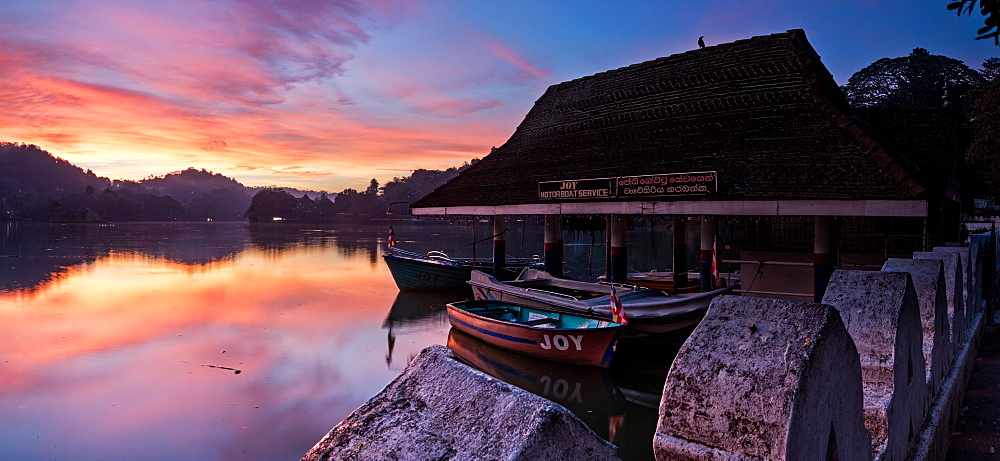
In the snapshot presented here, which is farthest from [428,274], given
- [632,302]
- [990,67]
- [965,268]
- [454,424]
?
[990,67]

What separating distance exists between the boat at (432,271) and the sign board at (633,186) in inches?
Answer: 434

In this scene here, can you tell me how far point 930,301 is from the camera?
5219 millimetres

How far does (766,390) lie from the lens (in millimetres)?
2221

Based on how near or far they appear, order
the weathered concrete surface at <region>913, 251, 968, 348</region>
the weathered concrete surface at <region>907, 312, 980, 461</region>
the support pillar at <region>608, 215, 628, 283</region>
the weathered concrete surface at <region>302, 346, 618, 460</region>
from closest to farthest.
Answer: the weathered concrete surface at <region>302, 346, 618, 460</region> → the weathered concrete surface at <region>907, 312, 980, 461</region> → the weathered concrete surface at <region>913, 251, 968, 348</region> → the support pillar at <region>608, 215, 628, 283</region>

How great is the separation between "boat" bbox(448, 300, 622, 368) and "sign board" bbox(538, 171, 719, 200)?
3.19m

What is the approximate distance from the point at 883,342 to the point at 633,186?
432 inches

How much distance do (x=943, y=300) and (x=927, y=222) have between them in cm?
710

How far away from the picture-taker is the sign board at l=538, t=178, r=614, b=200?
597 inches

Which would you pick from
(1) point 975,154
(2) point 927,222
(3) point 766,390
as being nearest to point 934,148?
(2) point 927,222

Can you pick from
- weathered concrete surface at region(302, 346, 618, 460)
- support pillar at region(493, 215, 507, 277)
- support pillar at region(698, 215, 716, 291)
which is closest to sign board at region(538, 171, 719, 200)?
support pillar at region(698, 215, 716, 291)

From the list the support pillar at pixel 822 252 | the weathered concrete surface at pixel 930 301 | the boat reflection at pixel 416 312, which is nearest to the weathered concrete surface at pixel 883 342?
the weathered concrete surface at pixel 930 301

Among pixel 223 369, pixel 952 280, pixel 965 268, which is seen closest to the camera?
pixel 952 280

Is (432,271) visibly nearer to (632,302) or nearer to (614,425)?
(632,302)

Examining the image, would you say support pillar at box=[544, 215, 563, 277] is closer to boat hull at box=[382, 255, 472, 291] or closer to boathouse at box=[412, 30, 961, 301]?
boathouse at box=[412, 30, 961, 301]
